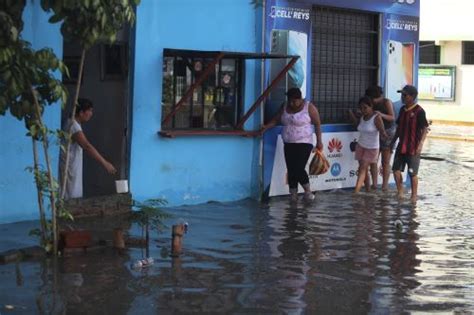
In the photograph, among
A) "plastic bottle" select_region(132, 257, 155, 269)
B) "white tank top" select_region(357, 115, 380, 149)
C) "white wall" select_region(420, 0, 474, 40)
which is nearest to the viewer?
"plastic bottle" select_region(132, 257, 155, 269)

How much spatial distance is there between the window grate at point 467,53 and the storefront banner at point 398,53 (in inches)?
700

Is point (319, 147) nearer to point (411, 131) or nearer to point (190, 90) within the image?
point (411, 131)

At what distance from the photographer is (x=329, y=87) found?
468 inches

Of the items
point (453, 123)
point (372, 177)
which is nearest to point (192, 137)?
point (372, 177)

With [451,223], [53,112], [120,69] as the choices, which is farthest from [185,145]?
[451,223]

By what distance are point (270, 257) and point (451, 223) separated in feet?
10.4

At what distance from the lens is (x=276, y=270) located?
6.71 metres

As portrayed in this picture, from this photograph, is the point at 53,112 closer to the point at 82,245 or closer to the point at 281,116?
the point at 82,245

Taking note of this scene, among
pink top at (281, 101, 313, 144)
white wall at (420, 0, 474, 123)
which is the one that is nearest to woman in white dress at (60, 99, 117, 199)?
pink top at (281, 101, 313, 144)

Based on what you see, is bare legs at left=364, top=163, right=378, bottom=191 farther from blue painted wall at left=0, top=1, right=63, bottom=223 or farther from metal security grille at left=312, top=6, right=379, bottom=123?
blue painted wall at left=0, top=1, right=63, bottom=223

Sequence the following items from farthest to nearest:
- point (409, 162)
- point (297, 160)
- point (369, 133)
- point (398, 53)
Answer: point (398, 53), point (369, 133), point (409, 162), point (297, 160)

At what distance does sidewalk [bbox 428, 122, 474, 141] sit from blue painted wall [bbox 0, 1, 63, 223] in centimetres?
1773

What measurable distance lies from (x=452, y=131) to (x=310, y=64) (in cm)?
1602

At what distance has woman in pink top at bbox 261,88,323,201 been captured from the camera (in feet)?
33.9
